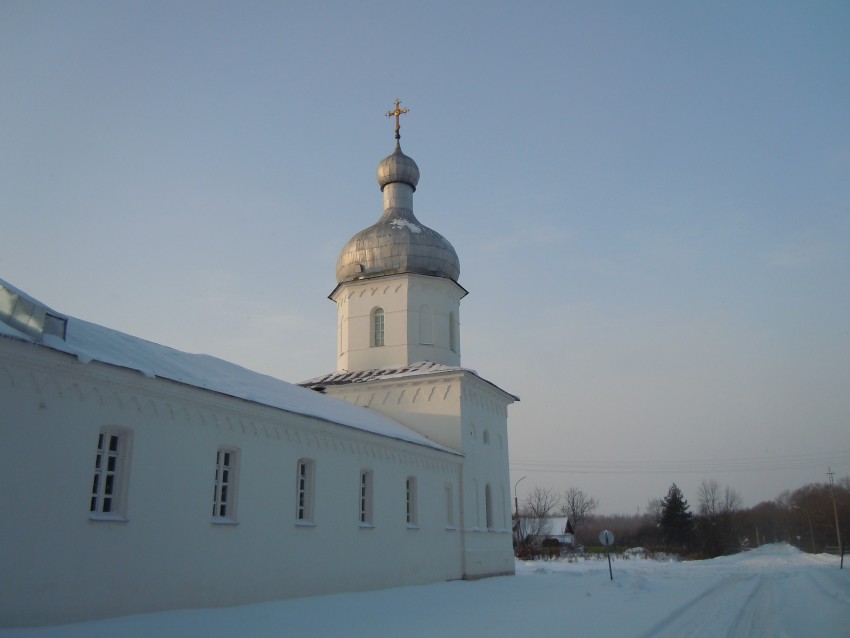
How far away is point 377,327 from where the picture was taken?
27.1 metres

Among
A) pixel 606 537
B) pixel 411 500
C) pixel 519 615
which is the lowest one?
pixel 519 615

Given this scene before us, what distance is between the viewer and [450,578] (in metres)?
22.0

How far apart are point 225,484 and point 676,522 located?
50.8 metres

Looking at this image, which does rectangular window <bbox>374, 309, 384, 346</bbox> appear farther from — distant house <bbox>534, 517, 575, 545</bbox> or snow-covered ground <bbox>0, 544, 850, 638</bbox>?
distant house <bbox>534, 517, 575, 545</bbox>

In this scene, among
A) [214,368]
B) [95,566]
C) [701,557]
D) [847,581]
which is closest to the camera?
[95,566]

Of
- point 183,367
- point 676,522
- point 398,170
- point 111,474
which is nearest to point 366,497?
point 183,367

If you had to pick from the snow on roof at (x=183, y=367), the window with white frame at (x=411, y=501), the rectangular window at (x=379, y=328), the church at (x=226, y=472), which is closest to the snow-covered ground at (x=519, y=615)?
the church at (x=226, y=472)

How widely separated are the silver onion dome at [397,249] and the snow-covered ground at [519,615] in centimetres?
1198

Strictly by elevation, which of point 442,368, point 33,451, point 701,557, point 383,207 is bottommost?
point 701,557

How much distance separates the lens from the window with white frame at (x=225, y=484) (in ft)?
44.3

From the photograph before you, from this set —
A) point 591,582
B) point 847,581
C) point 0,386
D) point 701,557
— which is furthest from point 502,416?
point 701,557

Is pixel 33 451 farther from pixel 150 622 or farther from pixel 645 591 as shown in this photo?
pixel 645 591

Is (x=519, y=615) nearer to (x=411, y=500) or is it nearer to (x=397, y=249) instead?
(x=411, y=500)

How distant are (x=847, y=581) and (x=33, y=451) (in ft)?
80.9
